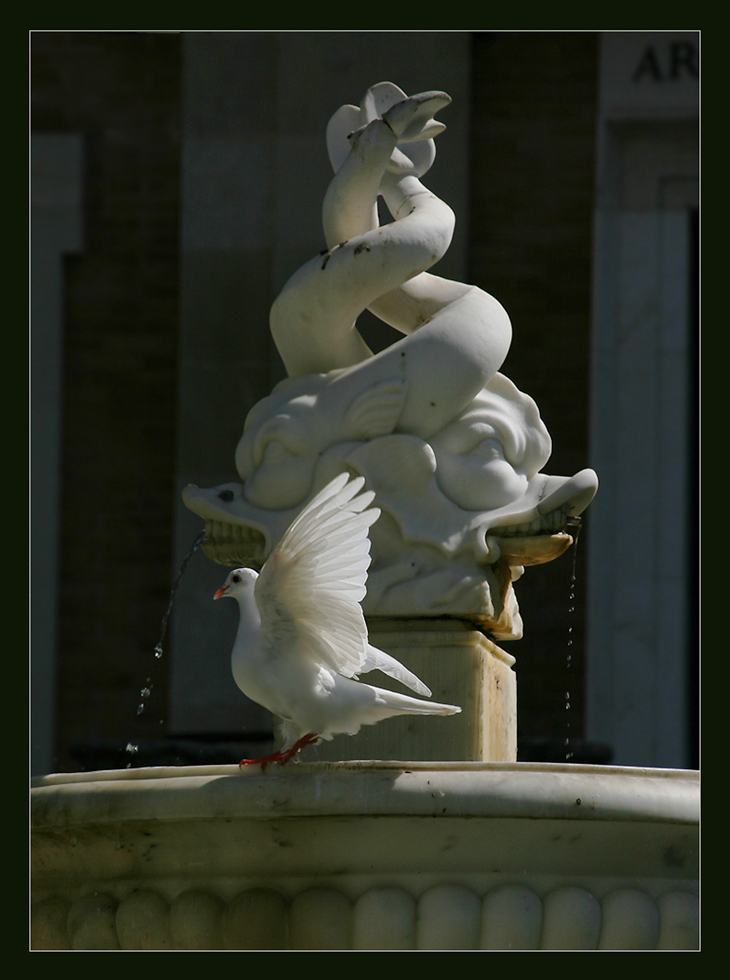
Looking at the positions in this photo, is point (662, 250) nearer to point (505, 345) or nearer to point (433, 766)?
point (505, 345)

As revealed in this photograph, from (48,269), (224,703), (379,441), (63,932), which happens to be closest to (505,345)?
(379,441)

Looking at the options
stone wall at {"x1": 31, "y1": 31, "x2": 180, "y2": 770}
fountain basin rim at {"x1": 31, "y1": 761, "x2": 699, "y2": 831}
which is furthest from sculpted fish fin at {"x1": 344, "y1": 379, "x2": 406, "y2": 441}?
stone wall at {"x1": 31, "y1": 31, "x2": 180, "y2": 770}

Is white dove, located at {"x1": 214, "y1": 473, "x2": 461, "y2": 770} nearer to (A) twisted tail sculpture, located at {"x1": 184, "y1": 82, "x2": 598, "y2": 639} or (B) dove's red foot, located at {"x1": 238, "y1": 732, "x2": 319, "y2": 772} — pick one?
(B) dove's red foot, located at {"x1": 238, "y1": 732, "x2": 319, "y2": 772}

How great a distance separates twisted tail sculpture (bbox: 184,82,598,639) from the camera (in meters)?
3.84

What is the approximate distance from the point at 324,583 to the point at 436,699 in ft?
1.94

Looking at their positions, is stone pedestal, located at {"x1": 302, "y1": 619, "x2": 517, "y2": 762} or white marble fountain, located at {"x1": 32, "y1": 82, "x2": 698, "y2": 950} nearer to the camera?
white marble fountain, located at {"x1": 32, "y1": 82, "x2": 698, "y2": 950}

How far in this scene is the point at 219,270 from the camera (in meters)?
7.58

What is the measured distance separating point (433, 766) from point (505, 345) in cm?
123

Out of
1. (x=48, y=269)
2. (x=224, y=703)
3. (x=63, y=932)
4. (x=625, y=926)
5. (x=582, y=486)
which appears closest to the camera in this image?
(x=625, y=926)

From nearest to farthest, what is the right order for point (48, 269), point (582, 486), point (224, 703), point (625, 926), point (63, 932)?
1. point (625, 926)
2. point (63, 932)
3. point (582, 486)
4. point (224, 703)
5. point (48, 269)

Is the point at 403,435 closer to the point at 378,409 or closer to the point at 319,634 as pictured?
the point at 378,409

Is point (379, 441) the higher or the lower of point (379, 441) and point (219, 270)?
the lower

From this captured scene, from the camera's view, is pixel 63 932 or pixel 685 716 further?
pixel 685 716

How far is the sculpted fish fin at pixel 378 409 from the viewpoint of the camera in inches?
153
